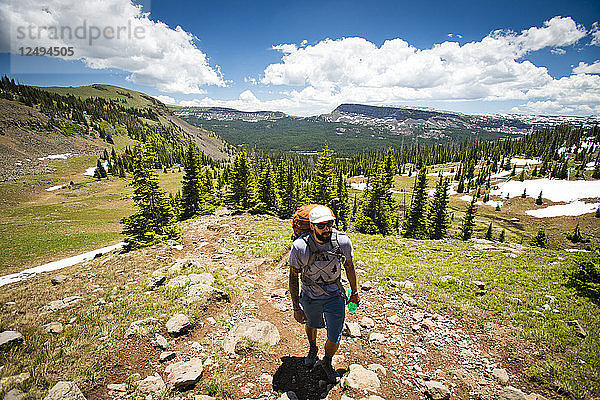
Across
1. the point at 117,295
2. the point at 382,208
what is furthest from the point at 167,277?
the point at 382,208

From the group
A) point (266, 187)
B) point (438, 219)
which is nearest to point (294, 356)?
point (266, 187)

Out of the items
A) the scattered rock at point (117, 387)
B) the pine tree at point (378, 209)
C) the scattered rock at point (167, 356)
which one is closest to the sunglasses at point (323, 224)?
the scattered rock at point (167, 356)

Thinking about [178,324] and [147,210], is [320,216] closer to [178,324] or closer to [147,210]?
[178,324]

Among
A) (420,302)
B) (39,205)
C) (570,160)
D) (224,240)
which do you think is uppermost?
(570,160)

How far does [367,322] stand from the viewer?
26.0 feet

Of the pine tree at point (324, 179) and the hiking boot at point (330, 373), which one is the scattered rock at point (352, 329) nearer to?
the hiking boot at point (330, 373)

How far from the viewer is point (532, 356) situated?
19.7ft

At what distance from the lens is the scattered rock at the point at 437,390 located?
201 inches

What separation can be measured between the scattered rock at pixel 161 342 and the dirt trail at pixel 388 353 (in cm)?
80

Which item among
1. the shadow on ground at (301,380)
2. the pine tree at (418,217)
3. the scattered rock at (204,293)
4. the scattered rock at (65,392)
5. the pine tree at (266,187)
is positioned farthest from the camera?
the pine tree at (418,217)

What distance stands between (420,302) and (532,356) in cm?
321

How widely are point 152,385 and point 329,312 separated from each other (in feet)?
12.8

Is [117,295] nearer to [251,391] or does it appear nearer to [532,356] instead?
[251,391]

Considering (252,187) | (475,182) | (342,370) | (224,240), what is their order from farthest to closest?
(475,182) < (252,187) < (224,240) < (342,370)
